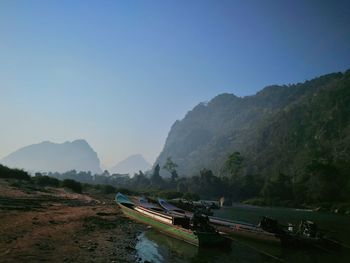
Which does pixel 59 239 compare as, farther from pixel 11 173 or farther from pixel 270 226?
pixel 11 173

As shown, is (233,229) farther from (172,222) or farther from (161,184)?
(161,184)

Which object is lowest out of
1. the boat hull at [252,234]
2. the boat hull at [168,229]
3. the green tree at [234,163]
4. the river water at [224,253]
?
the river water at [224,253]

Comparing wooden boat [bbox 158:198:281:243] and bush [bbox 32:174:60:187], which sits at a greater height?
bush [bbox 32:174:60:187]

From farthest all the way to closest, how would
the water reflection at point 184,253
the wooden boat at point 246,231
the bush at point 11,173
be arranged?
the bush at point 11,173
the wooden boat at point 246,231
the water reflection at point 184,253

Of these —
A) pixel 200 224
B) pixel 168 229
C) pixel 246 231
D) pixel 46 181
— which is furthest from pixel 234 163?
pixel 200 224

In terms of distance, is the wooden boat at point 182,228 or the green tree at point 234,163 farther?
the green tree at point 234,163

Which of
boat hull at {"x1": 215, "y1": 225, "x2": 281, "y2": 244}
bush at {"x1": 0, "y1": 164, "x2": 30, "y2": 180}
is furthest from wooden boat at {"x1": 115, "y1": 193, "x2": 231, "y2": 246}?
bush at {"x1": 0, "y1": 164, "x2": 30, "y2": 180}

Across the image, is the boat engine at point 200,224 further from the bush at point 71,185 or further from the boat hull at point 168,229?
the bush at point 71,185

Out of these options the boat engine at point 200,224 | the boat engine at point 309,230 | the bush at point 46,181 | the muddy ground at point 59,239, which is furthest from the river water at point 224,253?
the bush at point 46,181

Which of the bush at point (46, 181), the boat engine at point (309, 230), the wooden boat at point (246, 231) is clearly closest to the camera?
the wooden boat at point (246, 231)

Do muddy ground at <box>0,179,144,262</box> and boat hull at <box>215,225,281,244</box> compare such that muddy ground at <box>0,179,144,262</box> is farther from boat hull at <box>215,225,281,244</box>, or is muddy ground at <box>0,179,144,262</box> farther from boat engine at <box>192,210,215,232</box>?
boat hull at <box>215,225,281,244</box>

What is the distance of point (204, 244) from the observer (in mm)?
24969

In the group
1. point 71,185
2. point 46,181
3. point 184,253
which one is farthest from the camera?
point 46,181

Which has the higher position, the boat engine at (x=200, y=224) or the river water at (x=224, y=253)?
the boat engine at (x=200, y=224)
